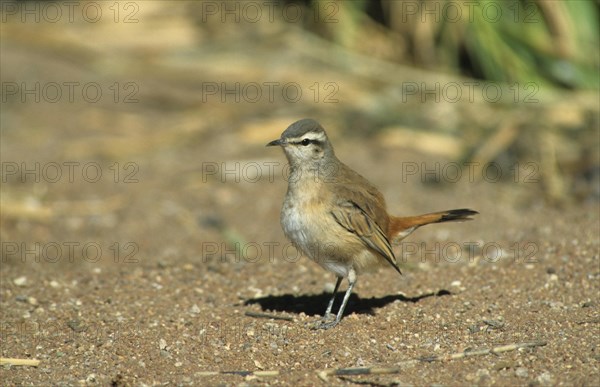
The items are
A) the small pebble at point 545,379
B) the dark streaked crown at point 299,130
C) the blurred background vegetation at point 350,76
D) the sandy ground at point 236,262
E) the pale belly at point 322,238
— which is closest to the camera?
the small pebble at point 545,379

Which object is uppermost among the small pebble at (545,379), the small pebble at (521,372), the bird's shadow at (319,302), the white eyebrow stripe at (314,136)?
the white eyebrow stripe at (314,136)

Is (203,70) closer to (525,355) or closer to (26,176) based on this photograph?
(26,176)

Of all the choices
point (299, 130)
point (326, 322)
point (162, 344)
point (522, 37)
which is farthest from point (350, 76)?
point (162, 344)

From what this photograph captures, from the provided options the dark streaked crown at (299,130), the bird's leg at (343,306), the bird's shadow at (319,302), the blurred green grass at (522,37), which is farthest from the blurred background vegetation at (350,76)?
the dark streaked crown at (299,130)

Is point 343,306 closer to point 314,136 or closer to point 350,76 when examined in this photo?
point 314,136

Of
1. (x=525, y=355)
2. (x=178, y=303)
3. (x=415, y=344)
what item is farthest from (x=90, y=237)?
(x=525, y=355)

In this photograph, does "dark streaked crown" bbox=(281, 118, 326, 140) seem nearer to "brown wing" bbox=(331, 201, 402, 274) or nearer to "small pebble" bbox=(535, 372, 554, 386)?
"brown wing" bbox=(331, 201, 402, 274)

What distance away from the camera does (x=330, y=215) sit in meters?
6.29

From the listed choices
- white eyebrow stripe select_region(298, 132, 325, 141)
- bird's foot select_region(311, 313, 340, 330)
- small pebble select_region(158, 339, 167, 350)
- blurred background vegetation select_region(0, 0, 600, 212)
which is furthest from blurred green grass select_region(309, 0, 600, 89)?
small pebble select_region(158, 339, 167, 350)

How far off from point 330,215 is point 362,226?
259 millimetres

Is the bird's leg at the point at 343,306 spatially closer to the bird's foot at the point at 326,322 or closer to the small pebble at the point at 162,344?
the bird's foot at the point at 326,322

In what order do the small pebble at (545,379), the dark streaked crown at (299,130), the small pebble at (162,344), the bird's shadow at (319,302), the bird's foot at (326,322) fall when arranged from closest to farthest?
the small pebble at (545,379) < the small pebble at (162,344) < the bird's foot at (326,322) < the dark streaked crown at (299,130) < the bird's shadow at (319,302)

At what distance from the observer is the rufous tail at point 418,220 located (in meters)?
6.75

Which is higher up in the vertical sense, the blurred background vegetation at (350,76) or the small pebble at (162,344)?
the blurred background vegetation at (350,76)
